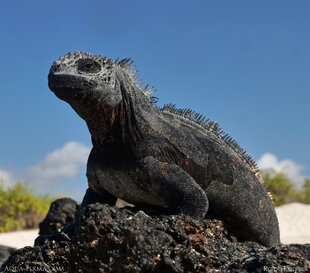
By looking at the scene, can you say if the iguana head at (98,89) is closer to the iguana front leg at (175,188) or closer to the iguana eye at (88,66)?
the iguana eye at (88,66)

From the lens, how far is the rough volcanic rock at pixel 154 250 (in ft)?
9.12

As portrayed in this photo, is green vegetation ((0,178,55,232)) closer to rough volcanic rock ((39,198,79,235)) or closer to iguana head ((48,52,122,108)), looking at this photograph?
rough volcanic rock ((39,198,79,235))

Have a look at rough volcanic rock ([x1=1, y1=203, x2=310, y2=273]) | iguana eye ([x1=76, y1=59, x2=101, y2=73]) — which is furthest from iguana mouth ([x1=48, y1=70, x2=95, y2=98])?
rough volcanic rock ([x1=1, y1=203, x2=310, y2=273])

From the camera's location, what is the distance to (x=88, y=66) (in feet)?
13.0

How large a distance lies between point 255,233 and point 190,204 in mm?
1153

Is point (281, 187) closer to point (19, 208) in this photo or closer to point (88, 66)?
point (19, 208)

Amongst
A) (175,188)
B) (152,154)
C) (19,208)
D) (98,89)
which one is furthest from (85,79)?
(19,208)

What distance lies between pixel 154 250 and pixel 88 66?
6.27 ft

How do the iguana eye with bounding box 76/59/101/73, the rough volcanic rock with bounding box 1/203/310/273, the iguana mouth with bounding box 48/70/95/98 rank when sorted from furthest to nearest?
the iguana eye with bounding box 76/59/101/73 → the iguana mouth with bounding box 48/70/95/98 → the rough volcanic rock with bounding box 1/203/310/273

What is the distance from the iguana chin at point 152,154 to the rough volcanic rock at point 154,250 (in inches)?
35.6

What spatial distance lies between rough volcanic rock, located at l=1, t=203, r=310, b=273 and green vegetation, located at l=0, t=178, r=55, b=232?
2104cm

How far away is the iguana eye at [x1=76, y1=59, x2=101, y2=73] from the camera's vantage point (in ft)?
12.9

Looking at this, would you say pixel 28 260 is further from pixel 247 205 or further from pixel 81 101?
pixel 247 205

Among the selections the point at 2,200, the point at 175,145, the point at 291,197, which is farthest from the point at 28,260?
the point at 291,197
